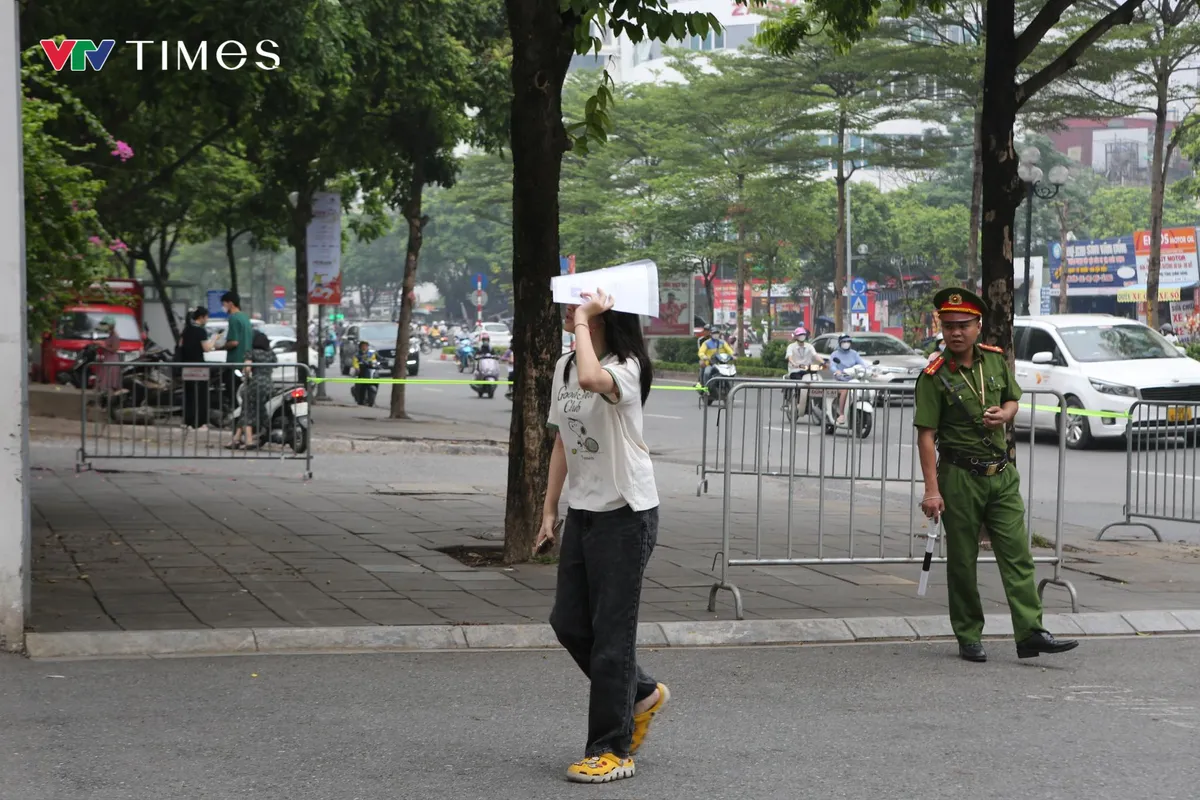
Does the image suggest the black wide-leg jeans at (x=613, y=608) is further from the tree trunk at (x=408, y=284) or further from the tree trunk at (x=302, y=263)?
the tree trunk at (x=302, y=263)

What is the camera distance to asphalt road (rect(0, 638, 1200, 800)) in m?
5.15

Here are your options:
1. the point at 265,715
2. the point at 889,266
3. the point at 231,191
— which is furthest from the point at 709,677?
the point at 889,266

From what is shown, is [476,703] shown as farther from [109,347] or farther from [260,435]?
[109,347]

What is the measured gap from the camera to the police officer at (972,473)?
7320 millimetres

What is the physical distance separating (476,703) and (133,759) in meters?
1.52

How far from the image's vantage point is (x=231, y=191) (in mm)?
34719

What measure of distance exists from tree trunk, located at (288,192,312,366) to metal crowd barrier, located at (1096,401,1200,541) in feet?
59.9

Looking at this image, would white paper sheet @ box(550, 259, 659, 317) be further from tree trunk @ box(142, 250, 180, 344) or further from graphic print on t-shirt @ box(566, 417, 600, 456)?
tree trunk @ box(142, 250, 180, 344)

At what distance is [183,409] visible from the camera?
14914 millimetres

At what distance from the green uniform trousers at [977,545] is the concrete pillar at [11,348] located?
437 cm

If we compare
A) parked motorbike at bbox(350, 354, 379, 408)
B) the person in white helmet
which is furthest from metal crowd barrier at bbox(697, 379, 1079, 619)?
parked motorbike at bbox(350, 354, 379, 408)

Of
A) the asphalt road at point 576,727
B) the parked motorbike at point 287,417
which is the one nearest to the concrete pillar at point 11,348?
the asphalt road at point 576,727

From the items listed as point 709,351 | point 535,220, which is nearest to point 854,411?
point 535,220

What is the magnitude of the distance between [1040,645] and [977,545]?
22.0 inches
